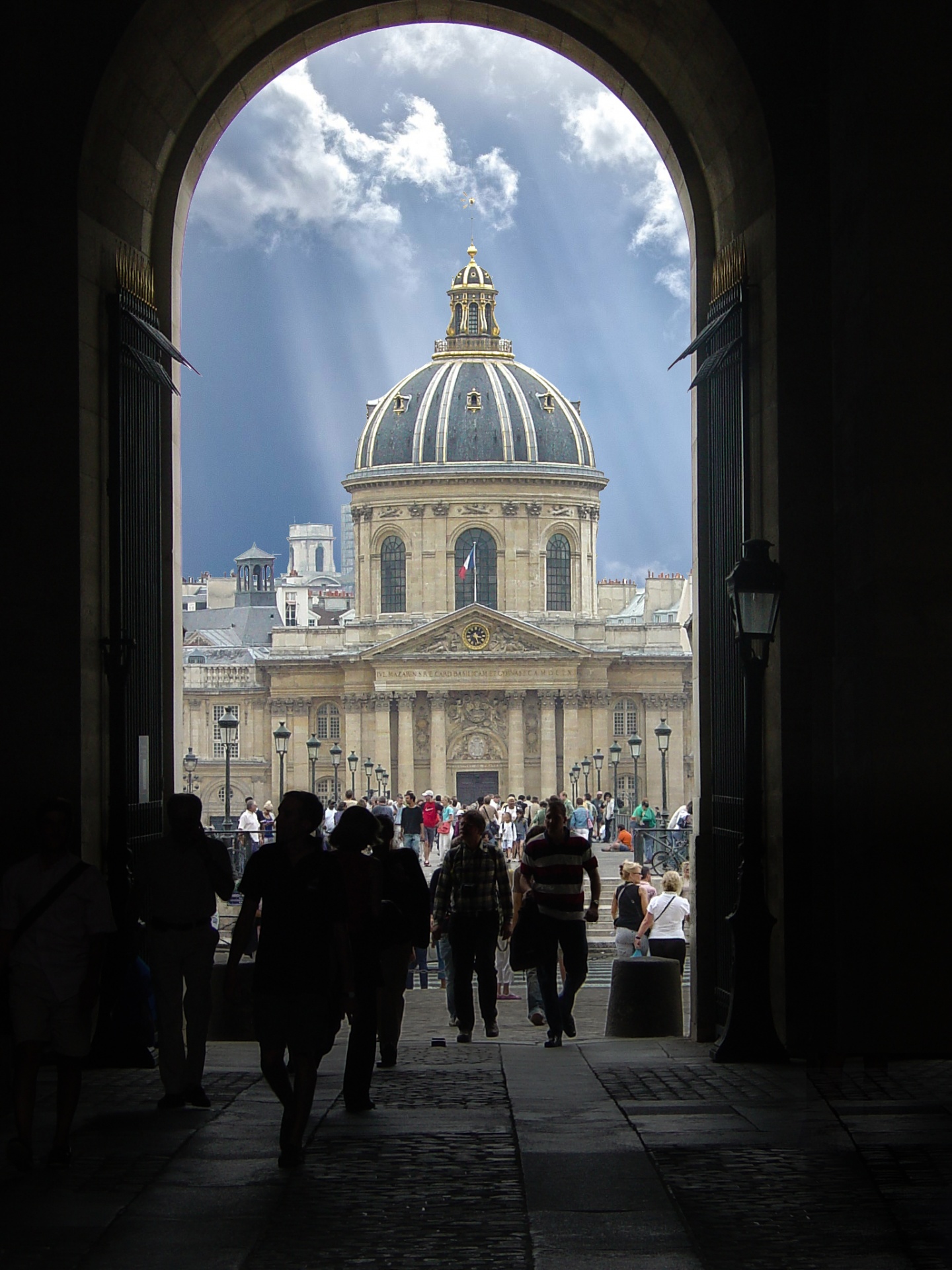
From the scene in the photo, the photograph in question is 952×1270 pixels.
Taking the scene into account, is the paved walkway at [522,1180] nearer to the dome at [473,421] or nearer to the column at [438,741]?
the column at [438,741]

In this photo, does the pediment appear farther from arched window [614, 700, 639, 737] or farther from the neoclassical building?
arched window [614, 700, 639, 737]

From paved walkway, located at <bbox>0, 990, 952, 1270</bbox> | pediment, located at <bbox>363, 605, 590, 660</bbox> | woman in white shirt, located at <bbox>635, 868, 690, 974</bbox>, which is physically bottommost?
paved walkway, located at <bbox>0, 990, 952, 1270</bbox>

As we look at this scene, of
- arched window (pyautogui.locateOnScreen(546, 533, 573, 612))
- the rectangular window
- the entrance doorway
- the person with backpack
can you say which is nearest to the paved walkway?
the person with backpack

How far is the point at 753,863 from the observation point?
9.83m

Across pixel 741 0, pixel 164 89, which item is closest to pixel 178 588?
pixel 164 89

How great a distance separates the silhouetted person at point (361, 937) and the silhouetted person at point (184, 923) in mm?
514

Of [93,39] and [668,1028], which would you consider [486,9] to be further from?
[668,1028]

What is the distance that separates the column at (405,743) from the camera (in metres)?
84.5

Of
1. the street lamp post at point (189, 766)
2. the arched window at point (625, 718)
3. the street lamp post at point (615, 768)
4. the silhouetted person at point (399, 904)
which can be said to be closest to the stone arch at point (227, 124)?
the silhouetted person at point (399, 904)

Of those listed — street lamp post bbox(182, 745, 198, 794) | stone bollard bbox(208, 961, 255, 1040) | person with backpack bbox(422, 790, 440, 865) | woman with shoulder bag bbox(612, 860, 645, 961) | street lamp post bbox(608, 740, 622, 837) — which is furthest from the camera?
street lamp post bbox(182, 745, 198, 794)

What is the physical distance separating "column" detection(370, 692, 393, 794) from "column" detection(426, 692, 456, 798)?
5.87 feet

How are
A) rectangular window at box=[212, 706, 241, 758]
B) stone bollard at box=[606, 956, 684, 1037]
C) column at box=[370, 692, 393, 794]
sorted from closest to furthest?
1. stone bollard at box=[606, 956, 684, 1037]
2. column at box=[370, 692, 393, 794]
3. rectangular window at box=[212, 706, 241, 758]

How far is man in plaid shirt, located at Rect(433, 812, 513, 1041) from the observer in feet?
38.4

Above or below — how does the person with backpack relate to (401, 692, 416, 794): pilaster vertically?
below
